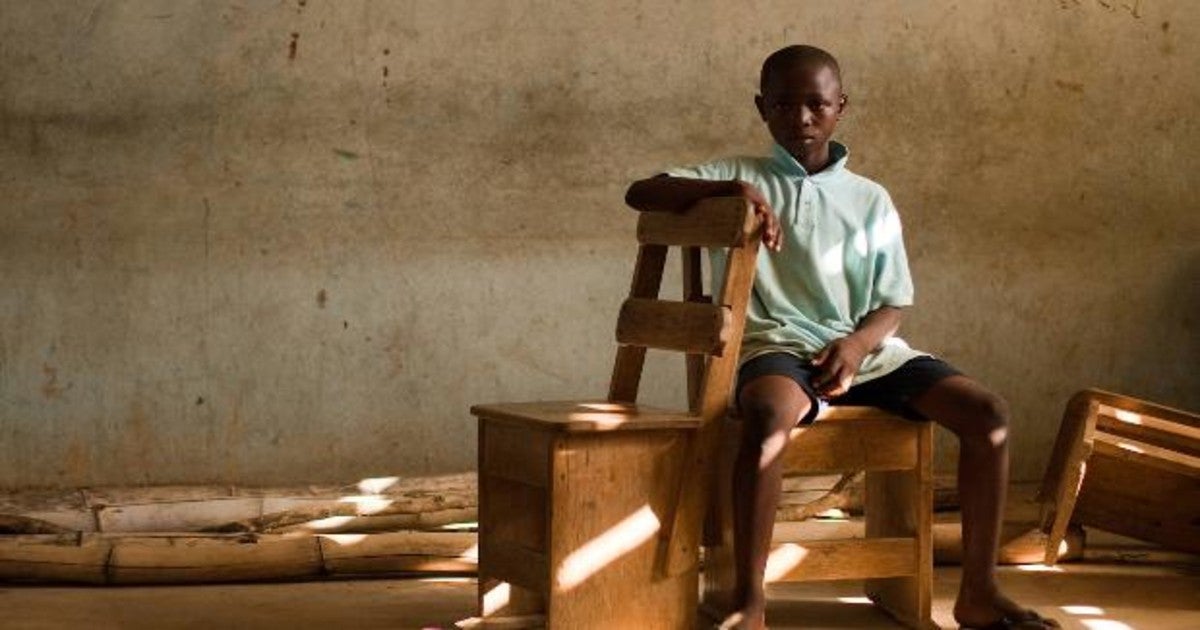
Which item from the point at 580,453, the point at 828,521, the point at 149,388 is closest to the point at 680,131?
the point at 828,521

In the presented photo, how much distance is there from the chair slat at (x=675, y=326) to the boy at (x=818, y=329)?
0.17 meters

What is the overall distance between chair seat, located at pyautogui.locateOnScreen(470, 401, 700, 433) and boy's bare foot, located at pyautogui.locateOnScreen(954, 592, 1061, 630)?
881mm

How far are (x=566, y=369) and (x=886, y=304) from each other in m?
1.99

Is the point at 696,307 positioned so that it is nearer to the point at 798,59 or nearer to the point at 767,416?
the point at 767,416

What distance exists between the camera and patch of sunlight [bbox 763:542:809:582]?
480cm

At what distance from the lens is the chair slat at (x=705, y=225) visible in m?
4.56

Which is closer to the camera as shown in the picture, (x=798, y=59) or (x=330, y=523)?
(x=798, y=59)

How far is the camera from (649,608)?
4.57 meters

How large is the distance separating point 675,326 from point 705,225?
28 centimetres

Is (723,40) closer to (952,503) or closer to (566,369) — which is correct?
(566,369)

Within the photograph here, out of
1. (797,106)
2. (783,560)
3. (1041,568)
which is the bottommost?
(1041,568)

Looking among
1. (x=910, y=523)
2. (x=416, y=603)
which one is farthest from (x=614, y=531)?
(x=416, y=603)

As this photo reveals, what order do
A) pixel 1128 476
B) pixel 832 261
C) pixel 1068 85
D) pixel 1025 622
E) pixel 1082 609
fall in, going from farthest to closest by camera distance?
pixel 1068 85, pixel 1128 476, pixel 1082 609, pixel 832 261, pixel 1025 622

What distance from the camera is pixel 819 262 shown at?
4.96 meters
